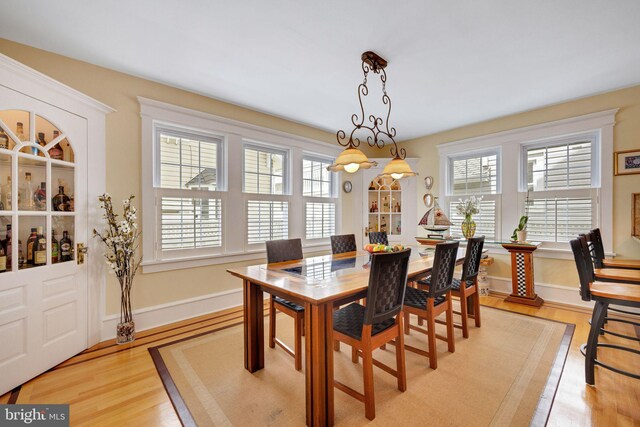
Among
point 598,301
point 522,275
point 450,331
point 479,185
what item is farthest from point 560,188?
point 450,331

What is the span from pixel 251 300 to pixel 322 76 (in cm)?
235

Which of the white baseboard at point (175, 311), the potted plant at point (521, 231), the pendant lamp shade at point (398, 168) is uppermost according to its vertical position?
the pendant lamp shade at point (398, 168)

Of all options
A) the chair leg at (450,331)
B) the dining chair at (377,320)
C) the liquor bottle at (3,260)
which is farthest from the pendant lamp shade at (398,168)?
the liquor bottle at (3,260)

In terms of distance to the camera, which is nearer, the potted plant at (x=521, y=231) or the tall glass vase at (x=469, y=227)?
the potted plant at (x=521, y=231)

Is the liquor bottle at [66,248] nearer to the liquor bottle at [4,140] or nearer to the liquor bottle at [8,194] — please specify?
the liquor bottle at [8,194]

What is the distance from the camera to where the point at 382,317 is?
1839 millimetres

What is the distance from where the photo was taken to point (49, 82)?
7.32 feet

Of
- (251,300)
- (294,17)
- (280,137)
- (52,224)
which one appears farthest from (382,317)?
(280,137)

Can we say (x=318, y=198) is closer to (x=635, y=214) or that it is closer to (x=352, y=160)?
(x=352, y=160)

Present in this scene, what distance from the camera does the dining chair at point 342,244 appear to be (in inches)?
142

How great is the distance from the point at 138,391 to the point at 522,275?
449 cm

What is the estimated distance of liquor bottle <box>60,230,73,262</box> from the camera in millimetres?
2410

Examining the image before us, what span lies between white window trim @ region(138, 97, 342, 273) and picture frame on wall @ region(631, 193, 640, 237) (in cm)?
394

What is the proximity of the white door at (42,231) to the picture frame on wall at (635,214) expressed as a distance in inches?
234
